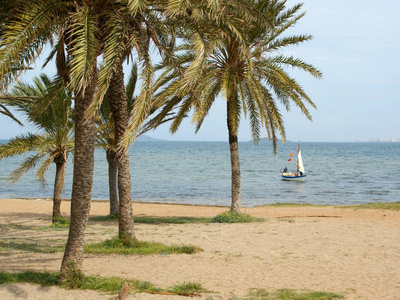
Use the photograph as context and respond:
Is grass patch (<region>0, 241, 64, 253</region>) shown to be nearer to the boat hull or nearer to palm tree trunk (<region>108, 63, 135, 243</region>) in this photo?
palm tree trunk (<region>108, 63, 135, 243</region>)

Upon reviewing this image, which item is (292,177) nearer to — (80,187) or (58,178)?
(58,178)

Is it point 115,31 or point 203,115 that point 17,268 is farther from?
point 203,115

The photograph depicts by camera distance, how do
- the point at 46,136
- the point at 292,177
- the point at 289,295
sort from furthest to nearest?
1. the point at 292,177
2. the point at 46,136
3. the point at 289,295

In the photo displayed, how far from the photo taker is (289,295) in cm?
766

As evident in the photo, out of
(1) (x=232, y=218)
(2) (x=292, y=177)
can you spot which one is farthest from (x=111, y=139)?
(2) (x=292, y=177)

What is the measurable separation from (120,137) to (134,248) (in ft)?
8.93

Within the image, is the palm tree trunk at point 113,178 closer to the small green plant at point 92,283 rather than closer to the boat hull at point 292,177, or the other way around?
the small green plant at point 92,283

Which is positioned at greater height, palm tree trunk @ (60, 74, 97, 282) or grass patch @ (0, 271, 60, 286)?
palm tree trunk @ (60, 74, 97, 282)

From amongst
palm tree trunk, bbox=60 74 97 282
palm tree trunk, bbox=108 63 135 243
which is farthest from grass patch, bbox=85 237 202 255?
palm tree trunk, bbox=60 74 97 282

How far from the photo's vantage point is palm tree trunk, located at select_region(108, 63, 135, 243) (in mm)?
10961

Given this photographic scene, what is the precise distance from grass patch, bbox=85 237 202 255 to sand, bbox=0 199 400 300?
0.33 metres

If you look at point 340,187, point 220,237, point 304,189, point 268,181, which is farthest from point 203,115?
point 268,181

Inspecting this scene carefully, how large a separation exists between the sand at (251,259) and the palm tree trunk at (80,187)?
1.68 ft

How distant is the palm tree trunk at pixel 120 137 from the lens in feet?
36.0
